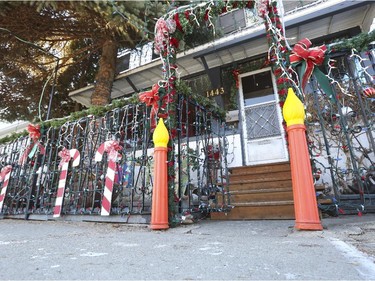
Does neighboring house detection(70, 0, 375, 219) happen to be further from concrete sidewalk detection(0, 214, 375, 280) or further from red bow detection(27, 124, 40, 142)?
red bow detection(27, 124, 40, 142)

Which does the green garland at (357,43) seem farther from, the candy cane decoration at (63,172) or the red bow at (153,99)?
the candy cane decoration at (63,172)

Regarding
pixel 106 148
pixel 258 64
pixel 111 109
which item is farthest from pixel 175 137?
pixel 258 64

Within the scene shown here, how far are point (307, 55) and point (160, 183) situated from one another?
2.78 metres

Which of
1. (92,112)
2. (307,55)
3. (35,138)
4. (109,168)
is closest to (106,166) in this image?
(109,168)

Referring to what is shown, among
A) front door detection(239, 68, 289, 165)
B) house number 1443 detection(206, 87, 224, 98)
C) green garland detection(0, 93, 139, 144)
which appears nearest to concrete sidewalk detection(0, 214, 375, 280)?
green garland detection(0, 93, 139, 144)

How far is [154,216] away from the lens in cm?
308

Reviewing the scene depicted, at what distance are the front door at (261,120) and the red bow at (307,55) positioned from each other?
322cm

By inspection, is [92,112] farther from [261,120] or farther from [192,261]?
[261,120]

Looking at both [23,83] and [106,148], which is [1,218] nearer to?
[106,148]

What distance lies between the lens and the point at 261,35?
6176 mm

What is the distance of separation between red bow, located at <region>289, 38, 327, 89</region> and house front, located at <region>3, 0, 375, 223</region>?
0.16 m

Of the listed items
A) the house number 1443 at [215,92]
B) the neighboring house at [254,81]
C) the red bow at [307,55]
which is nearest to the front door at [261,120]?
the neighboring house at [254,81]

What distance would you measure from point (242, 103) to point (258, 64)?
4.15 feet

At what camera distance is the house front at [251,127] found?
3910 millimetres
